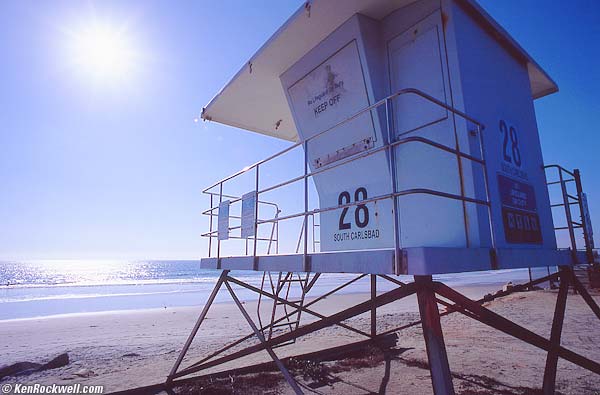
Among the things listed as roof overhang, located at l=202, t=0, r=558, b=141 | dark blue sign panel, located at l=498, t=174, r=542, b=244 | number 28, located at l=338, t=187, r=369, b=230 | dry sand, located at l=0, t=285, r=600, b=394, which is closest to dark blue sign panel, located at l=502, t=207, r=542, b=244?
dark blue sign panel, located at l=498, t=174, r=542, b=244

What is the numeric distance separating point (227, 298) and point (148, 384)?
22534 mm

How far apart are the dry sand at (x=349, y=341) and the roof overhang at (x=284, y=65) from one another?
499 centimetres

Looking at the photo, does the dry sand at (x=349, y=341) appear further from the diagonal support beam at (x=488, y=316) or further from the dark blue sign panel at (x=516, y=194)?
the dark blue sign panel at (x=516, y=194)

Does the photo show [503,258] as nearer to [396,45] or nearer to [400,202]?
[400,202]

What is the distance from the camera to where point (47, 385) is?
6.01m

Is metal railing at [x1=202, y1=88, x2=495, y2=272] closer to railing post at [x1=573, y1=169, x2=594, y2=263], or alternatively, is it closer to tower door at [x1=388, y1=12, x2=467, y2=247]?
tower door at [x1=388, y1=12, x2=467, y2=247]

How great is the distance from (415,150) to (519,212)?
64.9 inches

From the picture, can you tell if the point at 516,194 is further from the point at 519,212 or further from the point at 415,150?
the point at 415,150

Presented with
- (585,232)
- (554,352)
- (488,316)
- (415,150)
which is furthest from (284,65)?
(554,352)

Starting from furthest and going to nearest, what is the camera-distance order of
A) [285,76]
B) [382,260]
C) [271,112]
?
[271,112] → [285,76] → [382,260]

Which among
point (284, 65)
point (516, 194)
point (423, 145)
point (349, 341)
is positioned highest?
point (284, 65)

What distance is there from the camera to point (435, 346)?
99.8 inches

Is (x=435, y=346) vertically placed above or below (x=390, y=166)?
below

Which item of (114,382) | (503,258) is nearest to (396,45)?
(503,258)
